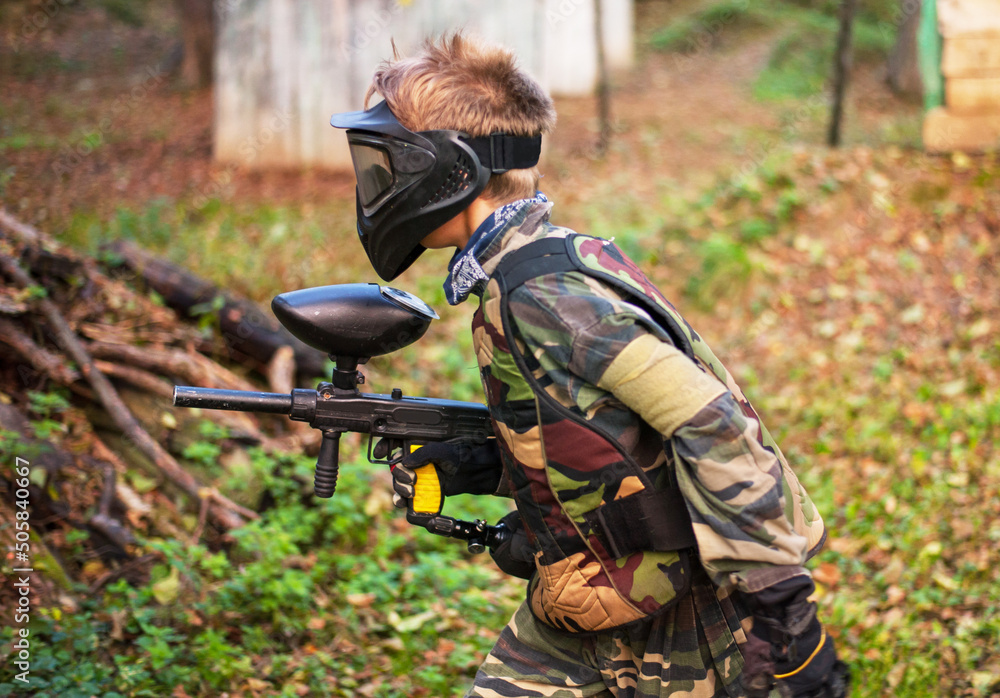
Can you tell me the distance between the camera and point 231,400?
2.35m

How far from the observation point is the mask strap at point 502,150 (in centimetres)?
207

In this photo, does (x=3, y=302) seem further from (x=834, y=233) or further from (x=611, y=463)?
(x=834, y=233)

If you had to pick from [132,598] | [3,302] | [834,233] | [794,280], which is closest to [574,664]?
[132,598]

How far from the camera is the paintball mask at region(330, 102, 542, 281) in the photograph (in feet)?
6.72

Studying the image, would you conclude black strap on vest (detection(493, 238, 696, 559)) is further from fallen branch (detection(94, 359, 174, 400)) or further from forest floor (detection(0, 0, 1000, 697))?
fallen branch (detection(94, 359, 174, 400))

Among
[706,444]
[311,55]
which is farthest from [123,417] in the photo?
[311,55]

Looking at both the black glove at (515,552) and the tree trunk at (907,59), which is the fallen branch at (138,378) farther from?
the tree trunk at (907,59)

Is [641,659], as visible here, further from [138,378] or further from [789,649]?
[138,378]

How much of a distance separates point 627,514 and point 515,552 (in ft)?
1.61

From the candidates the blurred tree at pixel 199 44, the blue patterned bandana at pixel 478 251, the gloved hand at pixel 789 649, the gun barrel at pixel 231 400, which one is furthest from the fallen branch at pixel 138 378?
the blurred tree at pixel 199 44

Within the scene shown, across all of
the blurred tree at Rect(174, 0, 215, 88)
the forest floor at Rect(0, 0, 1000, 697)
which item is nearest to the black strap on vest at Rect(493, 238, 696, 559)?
the forest floor at Rect(0, 0, 1000, 697)

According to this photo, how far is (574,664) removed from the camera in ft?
7.27

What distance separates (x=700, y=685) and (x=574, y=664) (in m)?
0.35

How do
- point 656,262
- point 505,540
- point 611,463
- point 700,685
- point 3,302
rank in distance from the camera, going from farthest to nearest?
1. point 656,262
2. point 3,302
3. point 505,540
4. point 700,685
5. point 611,463
